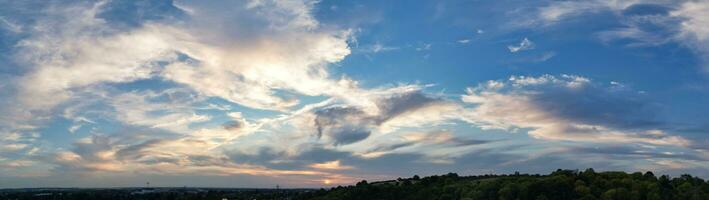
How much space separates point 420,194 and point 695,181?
78430mm

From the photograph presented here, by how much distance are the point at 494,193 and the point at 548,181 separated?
49.4ft

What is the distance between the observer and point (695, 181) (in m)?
167

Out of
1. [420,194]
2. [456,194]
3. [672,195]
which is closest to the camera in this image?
[672,195]

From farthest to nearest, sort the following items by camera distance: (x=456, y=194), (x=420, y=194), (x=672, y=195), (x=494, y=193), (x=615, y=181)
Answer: (x=420, y=194) → (x=456, y=194) → (x=494, y=193) → (x=615, y=181) → (x=672, y=195)

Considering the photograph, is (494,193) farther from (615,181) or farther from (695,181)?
(695,181)

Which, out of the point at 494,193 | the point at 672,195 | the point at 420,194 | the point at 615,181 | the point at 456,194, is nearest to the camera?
the point at 672,195

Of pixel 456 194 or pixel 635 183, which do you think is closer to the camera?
pixel 635 183

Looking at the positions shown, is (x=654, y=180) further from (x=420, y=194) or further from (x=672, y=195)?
(x=420, y=194)

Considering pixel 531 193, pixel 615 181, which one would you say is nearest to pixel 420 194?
pixel 531 193

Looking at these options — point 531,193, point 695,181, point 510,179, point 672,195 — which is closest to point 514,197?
point 531,193

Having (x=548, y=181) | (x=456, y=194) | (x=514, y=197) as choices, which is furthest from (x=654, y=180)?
(x=456, y=194)

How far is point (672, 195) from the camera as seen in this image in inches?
5797

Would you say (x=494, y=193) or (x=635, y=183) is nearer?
(x=635, y=183)

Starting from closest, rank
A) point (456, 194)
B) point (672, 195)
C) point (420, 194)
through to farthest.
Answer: point (672, 195) < point (456, 194) < point (420, 194)
